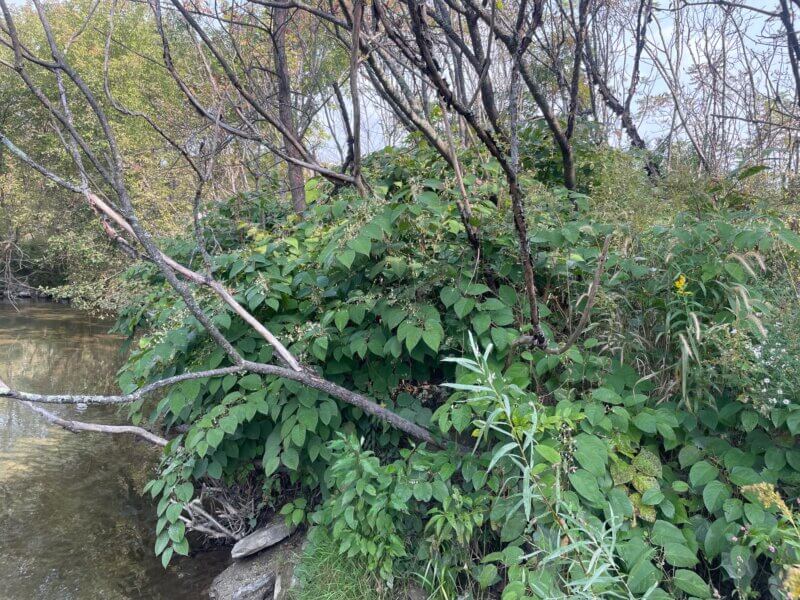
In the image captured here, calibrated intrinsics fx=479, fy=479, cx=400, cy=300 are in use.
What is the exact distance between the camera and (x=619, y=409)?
72.7 inches

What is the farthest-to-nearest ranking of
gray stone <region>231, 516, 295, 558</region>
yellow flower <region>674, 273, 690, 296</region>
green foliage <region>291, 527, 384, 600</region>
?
gray stone <region>231, 516, 295, 558</region>, green foliage <region>291, 527, 384, 600</region>, yellow flower <region>674, 273, 690, 296</region>

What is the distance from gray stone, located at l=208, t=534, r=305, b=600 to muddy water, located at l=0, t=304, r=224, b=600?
0.27 meters

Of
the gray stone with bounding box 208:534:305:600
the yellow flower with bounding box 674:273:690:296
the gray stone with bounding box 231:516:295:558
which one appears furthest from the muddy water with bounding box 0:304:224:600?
the yellow flower with bounding box 674:273:690:296

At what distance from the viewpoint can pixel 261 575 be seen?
2770mm

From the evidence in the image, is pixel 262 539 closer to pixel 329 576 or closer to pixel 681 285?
pixel 329 576

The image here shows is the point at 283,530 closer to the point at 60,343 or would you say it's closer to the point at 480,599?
the point at 480,599

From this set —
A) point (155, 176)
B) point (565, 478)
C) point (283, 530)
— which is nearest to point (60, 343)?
point (155, 176)

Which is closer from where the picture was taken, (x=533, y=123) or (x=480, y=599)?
(x=480, y=599)

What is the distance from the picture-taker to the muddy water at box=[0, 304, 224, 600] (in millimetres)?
3066

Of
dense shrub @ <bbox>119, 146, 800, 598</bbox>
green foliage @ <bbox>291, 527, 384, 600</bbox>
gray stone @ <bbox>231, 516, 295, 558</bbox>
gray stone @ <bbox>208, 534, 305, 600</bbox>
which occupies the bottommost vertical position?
gray stone @ <bbox>208, 534, 305, 600</bbox>

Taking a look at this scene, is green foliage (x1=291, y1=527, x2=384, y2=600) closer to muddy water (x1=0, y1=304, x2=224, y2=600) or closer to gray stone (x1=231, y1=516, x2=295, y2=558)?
Result: gray stone (x1=231, y1=516, x2=295, y2=558)

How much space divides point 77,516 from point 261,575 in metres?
2.13

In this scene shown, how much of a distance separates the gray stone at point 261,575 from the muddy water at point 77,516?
0.90 ft

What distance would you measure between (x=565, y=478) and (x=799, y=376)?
0.86 metres
